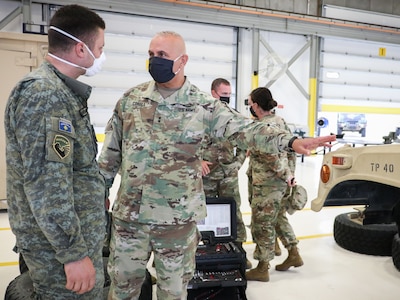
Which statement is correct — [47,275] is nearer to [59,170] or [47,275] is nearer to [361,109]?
[59,170]

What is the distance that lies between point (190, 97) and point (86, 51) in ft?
2.14

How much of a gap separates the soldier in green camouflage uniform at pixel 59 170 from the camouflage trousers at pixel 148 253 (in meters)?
0.34

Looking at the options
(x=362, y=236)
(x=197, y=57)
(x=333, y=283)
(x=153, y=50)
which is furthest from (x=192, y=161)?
(x=197, y=57)

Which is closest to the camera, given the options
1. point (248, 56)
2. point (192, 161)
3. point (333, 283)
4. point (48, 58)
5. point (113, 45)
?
point (48, 58)

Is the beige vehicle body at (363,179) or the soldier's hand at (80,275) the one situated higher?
the beige vehicle body at (363,179)

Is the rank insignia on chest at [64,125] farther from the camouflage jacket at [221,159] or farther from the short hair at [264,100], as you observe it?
the short hair at [264,100]

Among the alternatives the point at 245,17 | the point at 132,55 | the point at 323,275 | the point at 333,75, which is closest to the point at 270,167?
the point at 323,275

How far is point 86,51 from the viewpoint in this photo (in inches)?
64.1

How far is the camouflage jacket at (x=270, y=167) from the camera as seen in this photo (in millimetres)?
3250

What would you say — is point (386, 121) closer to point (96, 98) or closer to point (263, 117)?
point (96, 98)

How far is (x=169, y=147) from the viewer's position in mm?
2035

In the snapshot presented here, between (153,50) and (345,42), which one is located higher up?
(345,42)

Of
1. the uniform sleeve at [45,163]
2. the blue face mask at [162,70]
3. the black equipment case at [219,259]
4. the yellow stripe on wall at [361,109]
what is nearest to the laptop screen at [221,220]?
the black equipment case at [219,259]

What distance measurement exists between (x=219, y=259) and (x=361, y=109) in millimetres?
13212
